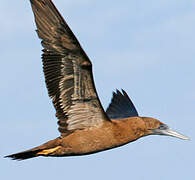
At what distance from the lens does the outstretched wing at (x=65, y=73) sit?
34.9 ft

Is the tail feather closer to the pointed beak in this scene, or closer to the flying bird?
the flying bird

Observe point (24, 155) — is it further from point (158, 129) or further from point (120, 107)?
point (120, 107)

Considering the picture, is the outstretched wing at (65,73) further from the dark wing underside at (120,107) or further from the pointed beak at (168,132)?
the dark wing underside at (120,107)

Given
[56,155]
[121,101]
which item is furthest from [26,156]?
[121,101]

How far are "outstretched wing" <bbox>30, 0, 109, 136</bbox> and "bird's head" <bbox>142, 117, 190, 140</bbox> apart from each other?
1277mm

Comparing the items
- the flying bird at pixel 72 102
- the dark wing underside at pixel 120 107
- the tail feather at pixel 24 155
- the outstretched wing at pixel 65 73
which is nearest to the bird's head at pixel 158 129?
the flying bird at pixel 72 102

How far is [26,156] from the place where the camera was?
11508mm

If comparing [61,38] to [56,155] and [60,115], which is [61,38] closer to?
[60,115]

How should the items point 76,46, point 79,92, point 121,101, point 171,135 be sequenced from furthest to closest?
1. point 121,101
2. point 171,135
3. point 79,92
4. point 76,46

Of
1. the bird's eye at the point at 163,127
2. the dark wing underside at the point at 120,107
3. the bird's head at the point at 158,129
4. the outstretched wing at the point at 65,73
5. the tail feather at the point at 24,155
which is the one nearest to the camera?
the outstretched wing at the point at 65,73

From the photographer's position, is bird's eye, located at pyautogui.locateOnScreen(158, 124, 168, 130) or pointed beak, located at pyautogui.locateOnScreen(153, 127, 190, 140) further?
bird's eye, located at pyautogui.locateOnScreen(158, 124, 168, 130)

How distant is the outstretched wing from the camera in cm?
1062

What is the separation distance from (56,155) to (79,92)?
148 cm


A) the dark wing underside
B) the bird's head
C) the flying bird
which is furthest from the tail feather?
the dark wing underside
